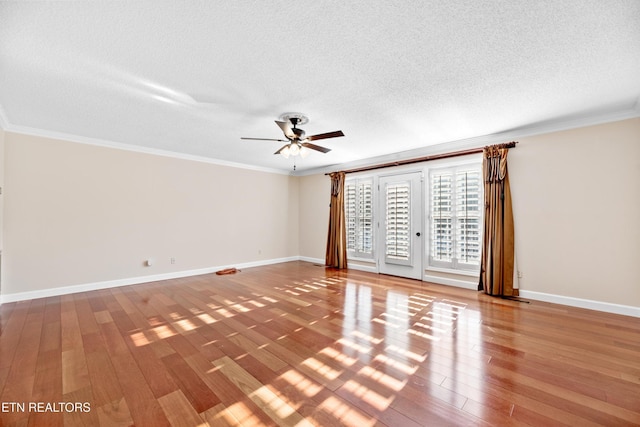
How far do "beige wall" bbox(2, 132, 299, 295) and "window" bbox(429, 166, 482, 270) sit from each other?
4.29 metres

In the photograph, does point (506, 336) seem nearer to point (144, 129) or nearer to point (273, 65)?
point (273, 65)

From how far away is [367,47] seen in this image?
212 centimetres

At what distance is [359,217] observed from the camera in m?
6.44

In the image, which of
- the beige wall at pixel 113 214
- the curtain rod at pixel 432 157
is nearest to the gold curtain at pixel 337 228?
the curtain rod at pixel 432 157

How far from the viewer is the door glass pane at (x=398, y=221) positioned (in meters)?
5.48

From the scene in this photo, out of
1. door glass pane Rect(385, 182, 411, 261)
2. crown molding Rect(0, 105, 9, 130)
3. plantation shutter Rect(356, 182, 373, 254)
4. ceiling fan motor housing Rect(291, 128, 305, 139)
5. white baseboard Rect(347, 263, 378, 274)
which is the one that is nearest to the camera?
crown molding Rect(0, 105, 9, 130)

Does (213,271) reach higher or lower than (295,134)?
lower

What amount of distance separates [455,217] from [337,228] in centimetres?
275

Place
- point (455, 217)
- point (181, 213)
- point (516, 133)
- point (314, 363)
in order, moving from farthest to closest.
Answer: point (181, 213)
point (455, 217)
point (516, 133)
point (314, 363)

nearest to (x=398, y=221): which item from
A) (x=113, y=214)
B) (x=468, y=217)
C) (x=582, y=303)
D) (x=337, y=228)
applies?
(x=468, y=217)

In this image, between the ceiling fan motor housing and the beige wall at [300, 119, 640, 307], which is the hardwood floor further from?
the ceiling fan motor housing

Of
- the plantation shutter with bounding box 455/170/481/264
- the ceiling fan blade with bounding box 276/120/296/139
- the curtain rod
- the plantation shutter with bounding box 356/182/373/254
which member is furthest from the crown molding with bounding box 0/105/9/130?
the plantation shutter with bounding box 455/170/481/264

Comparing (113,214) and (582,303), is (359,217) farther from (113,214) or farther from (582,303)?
(113,214)

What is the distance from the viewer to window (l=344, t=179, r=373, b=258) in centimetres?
624
